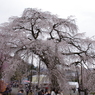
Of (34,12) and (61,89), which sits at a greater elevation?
(34,12)

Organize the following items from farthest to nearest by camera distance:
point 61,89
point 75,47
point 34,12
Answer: point 75,47 → point 34,12 → point 61,89

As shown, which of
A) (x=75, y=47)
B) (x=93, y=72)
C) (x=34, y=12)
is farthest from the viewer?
(x=75, y=47)

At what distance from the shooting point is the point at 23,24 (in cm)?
1321

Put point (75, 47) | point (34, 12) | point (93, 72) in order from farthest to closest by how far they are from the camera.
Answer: point (75, 47), point (34, 12), point (93, 72)

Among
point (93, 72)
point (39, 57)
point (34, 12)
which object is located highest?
point (34, 12)

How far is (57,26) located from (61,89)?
18.4 ft

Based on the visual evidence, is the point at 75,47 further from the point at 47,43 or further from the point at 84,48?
the point at 47,43

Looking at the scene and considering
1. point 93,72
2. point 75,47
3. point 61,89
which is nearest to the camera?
point 61,89

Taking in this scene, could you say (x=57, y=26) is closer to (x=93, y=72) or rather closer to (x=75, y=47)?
(x=75, y=47)

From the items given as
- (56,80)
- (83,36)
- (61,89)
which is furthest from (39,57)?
(83,36)

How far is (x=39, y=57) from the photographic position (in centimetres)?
1073

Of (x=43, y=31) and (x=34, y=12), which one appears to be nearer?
(x=34, y=12)

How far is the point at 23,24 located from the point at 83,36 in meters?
5.15

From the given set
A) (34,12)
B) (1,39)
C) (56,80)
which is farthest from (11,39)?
(56,80)
